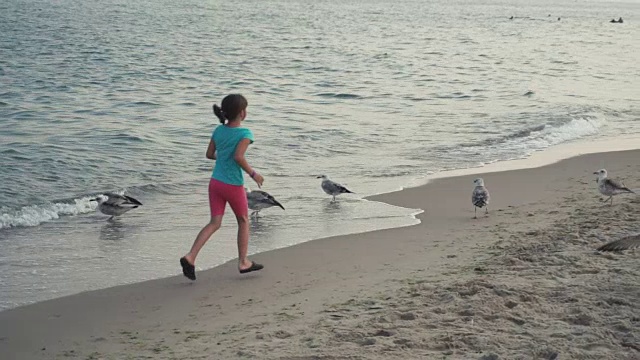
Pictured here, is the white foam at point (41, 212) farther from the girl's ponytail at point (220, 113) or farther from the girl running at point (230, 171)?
the girl's ponytail at point (220, 113)

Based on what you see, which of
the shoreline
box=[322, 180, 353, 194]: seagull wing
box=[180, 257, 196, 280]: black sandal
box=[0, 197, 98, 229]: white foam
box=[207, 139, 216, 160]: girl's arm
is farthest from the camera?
the shoreline

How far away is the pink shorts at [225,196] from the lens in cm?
792

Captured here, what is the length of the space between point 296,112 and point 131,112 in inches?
157

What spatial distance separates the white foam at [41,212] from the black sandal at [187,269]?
3.40 metres

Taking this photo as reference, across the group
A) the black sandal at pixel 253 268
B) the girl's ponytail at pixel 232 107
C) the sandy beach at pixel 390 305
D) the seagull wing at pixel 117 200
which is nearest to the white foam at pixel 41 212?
the seagull wing at pixel 117 200

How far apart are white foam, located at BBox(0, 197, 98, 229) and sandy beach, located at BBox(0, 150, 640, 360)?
3255 millimetres

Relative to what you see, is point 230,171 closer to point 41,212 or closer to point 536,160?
point 41,212

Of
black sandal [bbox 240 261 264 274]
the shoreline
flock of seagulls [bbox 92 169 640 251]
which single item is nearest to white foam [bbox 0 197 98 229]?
flock of seagulls [bbox 92 169 640 251]

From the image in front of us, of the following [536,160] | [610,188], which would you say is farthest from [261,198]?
[536,160]

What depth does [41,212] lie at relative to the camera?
1091 cm

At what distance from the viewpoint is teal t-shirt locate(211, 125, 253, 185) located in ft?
25.4

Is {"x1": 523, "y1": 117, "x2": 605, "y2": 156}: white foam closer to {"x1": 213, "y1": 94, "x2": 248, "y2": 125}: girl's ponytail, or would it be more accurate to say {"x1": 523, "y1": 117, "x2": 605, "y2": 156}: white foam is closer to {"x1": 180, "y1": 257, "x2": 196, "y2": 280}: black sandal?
{"x1": 213, "y1": 94, "x2": 248, "y2": 125}: girl's ponytail

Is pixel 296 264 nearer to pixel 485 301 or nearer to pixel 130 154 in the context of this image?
pixel 485 301

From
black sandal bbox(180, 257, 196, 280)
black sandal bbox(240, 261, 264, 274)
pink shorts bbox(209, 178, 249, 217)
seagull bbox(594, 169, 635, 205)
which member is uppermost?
pink shorts bbox(209, 178, 249, 217)
